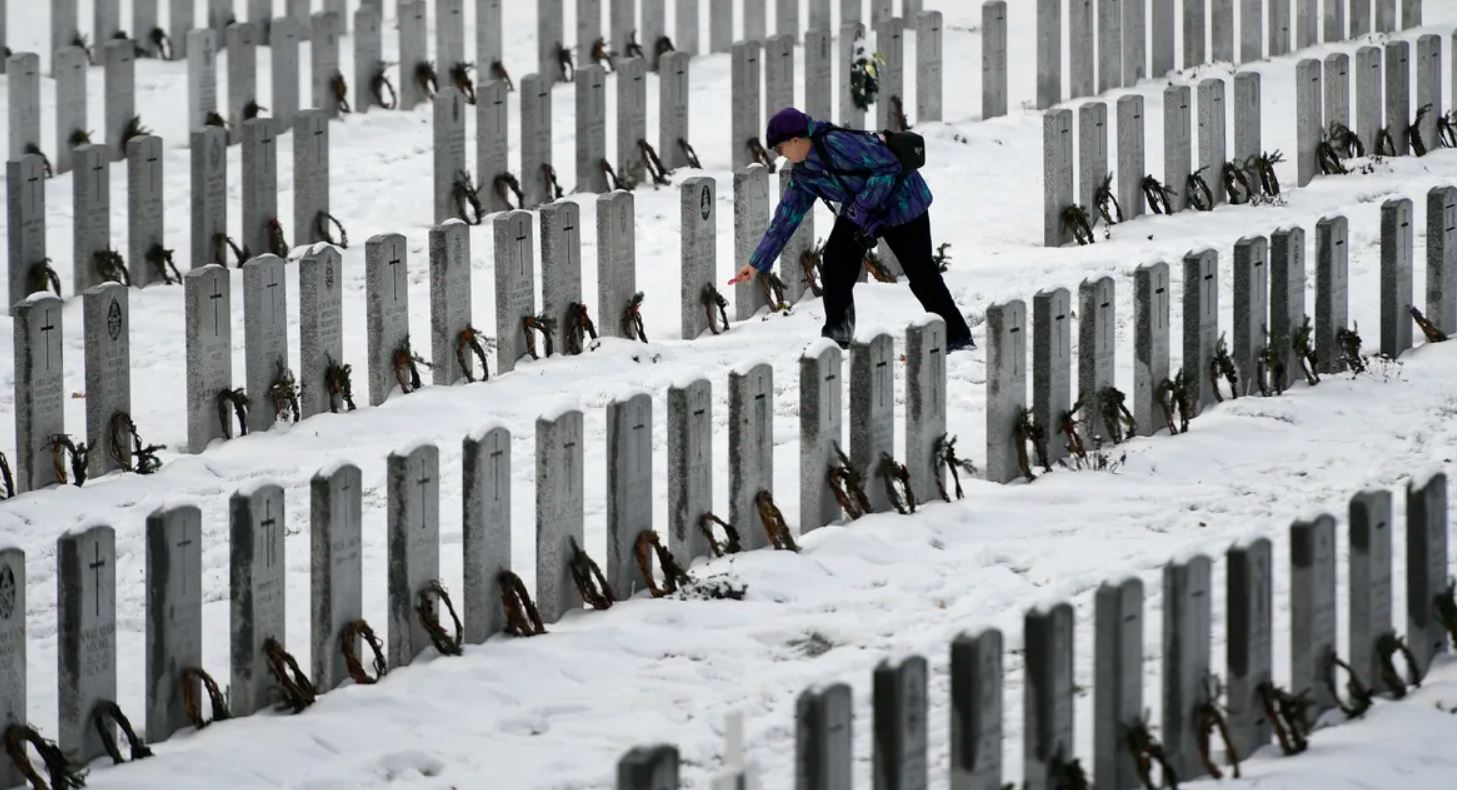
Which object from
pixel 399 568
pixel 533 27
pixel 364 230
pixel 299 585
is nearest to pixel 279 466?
pixel 299 585

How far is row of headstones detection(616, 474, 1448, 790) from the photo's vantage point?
6070 mm

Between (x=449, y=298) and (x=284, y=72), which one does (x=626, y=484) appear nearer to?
(x=449, y=298)

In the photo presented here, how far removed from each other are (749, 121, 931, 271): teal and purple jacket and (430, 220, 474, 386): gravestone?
1.24m

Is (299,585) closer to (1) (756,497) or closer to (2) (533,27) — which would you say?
(1) (756,497)

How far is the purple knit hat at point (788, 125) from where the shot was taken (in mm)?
10328

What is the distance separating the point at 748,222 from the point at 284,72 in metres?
4.41

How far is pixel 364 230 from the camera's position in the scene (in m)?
13.2

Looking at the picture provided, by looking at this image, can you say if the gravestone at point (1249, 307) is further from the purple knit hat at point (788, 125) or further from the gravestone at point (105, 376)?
the gravestone at point (105, 376)

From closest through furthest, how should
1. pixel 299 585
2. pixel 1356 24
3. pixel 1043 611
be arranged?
1. pixel 1043 611
2. pixel 299 585
3. pixel 1356 24

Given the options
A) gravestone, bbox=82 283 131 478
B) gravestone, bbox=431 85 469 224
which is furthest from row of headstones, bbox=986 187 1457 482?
gravestone, bbox=431 85 469 224

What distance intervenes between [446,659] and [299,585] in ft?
2.98

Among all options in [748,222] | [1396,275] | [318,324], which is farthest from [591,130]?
[1396,275]

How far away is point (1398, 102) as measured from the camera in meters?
13.8

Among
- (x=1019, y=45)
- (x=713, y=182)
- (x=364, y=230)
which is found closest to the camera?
(x=713, y=182)
